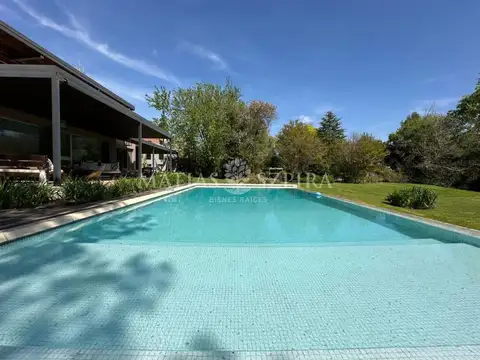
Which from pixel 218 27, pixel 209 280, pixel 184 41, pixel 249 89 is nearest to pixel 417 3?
pixel 218 27

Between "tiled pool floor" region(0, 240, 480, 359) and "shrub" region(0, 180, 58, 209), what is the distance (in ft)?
9.21

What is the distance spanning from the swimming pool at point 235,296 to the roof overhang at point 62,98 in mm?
4131

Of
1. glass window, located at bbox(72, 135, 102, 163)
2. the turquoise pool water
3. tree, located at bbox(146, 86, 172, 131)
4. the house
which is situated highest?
tree, located at bbox(146, 86, 172, 131)

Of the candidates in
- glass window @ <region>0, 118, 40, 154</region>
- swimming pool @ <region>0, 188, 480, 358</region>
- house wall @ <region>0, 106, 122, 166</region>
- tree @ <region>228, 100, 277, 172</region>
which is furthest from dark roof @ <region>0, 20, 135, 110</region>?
tree @ <region>228, 100, 277, 172</region>

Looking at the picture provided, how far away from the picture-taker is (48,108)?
10.4m

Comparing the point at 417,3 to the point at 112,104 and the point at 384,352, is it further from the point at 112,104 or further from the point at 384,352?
the point at 384,352

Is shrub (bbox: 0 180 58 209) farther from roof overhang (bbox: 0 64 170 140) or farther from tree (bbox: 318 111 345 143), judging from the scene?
tree (bbox: 318 111 345 143)

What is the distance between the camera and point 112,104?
8.98 meters

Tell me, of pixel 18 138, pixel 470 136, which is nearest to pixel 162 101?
pixel 18 138

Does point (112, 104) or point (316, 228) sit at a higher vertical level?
point (112, 104)

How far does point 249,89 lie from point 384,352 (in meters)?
26.1

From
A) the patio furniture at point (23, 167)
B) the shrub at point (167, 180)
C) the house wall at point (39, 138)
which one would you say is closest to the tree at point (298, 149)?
the shrub at point (167, 180)

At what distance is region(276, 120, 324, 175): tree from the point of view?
846 inches

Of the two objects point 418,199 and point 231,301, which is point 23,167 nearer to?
point 231,301
